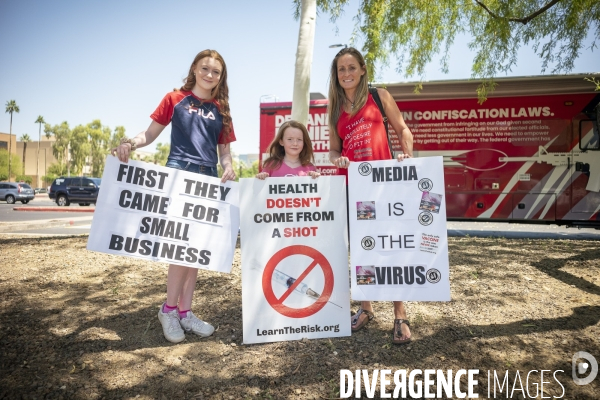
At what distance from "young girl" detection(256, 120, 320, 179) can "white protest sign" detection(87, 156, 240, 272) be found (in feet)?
1.33

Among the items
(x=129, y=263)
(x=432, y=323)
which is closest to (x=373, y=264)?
(x=432, y=323)

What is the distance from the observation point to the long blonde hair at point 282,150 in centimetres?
316

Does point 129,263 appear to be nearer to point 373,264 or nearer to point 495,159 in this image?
point 373,264

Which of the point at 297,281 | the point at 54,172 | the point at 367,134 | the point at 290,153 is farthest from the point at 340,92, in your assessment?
the point at 54,172

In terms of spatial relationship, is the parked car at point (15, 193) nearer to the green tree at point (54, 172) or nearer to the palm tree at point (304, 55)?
the palm tree at point (304, 55)

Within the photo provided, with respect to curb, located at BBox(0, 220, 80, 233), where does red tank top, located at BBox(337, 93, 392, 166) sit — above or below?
above

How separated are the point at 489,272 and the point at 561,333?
5.45 feet

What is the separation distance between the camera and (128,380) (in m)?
2.38

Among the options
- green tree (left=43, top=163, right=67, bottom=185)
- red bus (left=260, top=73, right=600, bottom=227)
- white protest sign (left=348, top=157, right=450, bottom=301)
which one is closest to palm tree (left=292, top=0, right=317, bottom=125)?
white protest sign (left=348, top=157, right=450, bottom=301)

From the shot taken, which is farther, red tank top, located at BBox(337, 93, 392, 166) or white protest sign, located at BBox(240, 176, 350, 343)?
red tank top, located at BBox(337, 93, 392, 166)

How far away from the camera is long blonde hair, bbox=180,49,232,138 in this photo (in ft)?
9.66

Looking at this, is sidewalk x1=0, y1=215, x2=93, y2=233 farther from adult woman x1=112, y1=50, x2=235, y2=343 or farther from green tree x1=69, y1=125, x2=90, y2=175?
green tree x1=69, y1=125, x2=90, y2=175

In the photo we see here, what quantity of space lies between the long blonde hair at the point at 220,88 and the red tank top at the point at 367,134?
96 cm

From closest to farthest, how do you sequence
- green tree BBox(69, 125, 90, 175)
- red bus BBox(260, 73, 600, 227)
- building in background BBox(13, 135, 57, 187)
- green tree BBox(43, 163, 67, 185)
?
red bus BBox(260, 73, 600, 227)
green tree BBox(69, 125, 90, 175)
green tree BBox(43, 163, 67, 185)
building in background BBox(13, 135, 57, 187)
